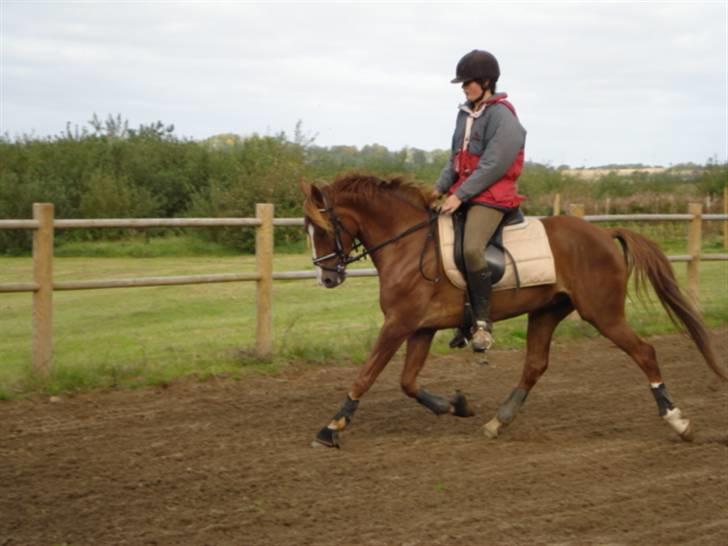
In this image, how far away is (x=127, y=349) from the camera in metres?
10.5

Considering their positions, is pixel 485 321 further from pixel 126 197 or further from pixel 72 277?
pixel 126 197

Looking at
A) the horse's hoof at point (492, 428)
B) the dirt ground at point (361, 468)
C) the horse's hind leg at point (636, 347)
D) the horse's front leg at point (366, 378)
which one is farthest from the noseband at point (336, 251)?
the horse's hind leg at point (636, 347)

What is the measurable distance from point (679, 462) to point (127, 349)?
6.23 meters

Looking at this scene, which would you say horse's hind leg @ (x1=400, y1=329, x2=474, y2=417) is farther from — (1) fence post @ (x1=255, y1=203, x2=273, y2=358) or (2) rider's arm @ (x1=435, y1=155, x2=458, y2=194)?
(1) fence post @ (x1=255, y1=203, x2=273, y2=358)

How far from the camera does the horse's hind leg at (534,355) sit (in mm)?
6965

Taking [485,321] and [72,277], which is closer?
[485,321]

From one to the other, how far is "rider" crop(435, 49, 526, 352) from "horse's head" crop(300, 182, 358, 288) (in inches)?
29.6

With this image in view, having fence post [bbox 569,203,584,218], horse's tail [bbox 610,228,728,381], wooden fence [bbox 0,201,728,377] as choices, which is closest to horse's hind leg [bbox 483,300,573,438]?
horse's tail [bbox 610,228,728,381]

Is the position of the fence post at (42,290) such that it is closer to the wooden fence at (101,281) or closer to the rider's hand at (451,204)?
the wooden fence at (101,281)

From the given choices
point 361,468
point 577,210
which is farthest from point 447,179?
point 577,210

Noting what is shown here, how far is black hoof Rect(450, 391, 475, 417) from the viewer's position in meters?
7.20

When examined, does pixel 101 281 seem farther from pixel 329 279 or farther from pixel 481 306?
pixel 481 306

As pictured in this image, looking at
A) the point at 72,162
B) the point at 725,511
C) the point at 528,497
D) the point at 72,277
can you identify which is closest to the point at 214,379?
the point at 528,497

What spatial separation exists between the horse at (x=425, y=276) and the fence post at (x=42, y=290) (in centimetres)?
249
